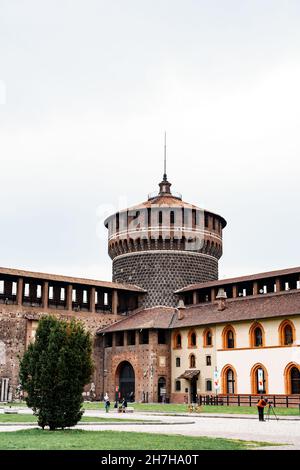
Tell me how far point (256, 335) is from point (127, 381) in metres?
13.8

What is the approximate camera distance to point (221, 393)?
170 feet

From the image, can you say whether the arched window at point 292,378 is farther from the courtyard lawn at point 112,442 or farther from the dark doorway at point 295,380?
the courtyard lawn at point 112,442

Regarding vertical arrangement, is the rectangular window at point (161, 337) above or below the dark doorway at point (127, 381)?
above

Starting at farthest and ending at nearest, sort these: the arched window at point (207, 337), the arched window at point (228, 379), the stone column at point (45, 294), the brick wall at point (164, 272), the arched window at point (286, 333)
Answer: the brick wall at point (164, 272) → the stone column at point (45, 294) → the arched window at point (207, 337) → the arched window at point (228, 379) → the arched window at point (286, 333)

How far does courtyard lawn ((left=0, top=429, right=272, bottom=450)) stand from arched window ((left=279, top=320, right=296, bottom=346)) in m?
28.8

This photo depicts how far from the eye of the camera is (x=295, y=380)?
1839 inches

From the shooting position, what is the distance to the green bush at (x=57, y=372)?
2228cm

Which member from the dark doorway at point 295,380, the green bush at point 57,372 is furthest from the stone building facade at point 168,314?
the green bush at point 57,372

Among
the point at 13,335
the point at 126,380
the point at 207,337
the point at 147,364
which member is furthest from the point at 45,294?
the point at 207,337

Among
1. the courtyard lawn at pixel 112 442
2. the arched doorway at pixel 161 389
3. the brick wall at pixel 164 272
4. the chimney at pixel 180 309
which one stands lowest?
the courtyard lawn at pixel 112 442

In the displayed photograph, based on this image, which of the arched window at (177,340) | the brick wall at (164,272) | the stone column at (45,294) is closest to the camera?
the arched window at (177,340)

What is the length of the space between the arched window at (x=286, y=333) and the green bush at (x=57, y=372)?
1060 inches

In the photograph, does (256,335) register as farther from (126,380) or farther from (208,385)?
(126,380)
